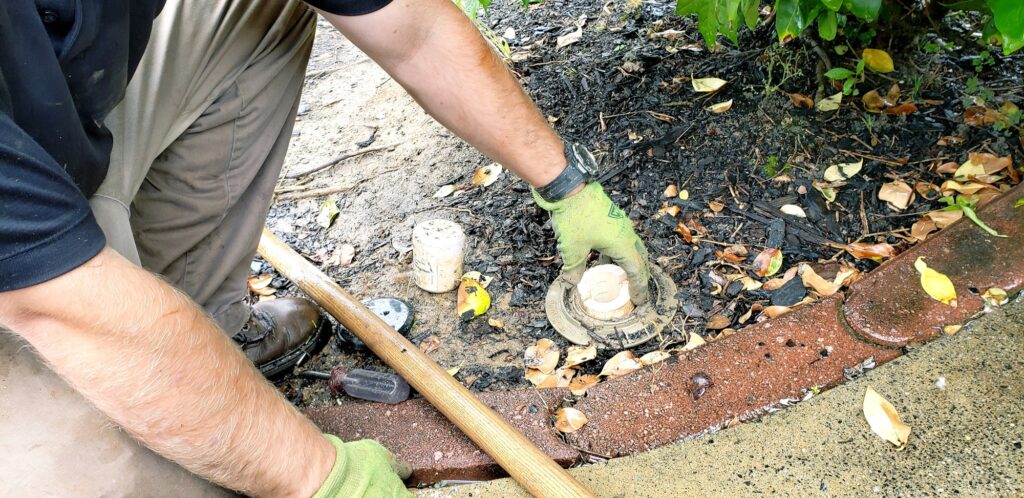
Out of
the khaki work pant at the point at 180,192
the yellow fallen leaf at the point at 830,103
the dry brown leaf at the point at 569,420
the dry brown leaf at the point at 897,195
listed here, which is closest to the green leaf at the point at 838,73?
the yellow fallen leaf at the point at 830,103

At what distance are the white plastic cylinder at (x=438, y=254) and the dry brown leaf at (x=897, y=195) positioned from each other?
4.79 ft

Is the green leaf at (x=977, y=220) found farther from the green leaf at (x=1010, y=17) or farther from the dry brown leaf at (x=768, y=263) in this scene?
the green leaf at (x=1010, y=17)

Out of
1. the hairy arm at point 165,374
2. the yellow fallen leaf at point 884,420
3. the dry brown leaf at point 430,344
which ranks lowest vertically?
the dry brown leaf at point 430,344

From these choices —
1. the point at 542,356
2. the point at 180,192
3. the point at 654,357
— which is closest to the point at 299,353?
the point at 180,192

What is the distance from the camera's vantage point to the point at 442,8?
2.04 meters

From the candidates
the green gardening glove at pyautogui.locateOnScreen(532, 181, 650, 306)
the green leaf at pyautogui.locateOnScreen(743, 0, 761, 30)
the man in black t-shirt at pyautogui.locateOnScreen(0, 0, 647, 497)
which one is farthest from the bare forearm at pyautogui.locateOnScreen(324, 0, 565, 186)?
the green leaf at pyautogui.locateOnScreen(743, 0, 761, 30)

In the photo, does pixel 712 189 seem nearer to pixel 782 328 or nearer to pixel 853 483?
pixel 782 328

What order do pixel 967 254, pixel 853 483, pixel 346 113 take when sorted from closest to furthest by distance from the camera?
pixel 853 483 → pixel 967 254 → pixel 346 113

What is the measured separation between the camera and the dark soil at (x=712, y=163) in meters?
2.55

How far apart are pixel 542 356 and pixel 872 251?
112 cm

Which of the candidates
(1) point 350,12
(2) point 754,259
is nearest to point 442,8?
(1) point 350,12

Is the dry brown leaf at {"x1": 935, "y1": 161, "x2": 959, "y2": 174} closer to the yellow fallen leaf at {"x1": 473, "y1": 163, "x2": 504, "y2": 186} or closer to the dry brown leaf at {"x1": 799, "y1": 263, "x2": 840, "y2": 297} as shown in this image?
the dry brown leaf at {"x1": 799, "y1": 263, "x2": 840, "y2": 297}

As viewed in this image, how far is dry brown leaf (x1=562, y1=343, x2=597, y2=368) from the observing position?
241 cm

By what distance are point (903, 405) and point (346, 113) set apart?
9.46 feet
